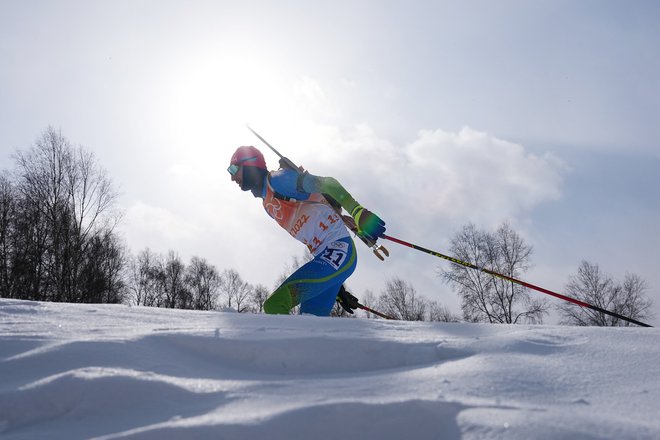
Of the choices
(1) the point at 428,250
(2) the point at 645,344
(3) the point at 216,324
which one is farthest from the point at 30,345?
(1) the point at 428,250

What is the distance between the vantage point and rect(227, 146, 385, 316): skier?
369cm

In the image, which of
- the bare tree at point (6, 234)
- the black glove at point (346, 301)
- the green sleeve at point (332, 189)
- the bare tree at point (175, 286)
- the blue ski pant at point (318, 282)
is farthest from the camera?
the bare tree at point (175, 286)

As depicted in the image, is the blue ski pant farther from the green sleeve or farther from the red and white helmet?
the red and white helmet

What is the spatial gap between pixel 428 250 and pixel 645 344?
334 cm

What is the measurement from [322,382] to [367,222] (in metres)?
2.68

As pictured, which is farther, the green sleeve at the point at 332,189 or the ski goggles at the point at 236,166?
the ski goggles at the point at 236,166

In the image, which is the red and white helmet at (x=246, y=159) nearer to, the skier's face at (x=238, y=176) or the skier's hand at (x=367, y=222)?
the skier's face at (x=238, y=176)

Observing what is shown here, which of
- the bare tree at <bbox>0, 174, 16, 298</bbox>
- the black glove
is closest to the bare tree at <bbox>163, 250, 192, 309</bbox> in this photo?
the bare tree at <bbox>0, 174, 16, 298</bbox>

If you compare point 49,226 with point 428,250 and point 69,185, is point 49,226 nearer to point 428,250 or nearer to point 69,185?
point 69,185

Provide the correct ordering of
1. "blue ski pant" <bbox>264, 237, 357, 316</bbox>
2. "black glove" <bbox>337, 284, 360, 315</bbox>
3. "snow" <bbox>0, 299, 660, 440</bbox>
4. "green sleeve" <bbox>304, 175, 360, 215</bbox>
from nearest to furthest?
"snow" <bbox>0, 299, 660, 440</bbox>
"blue ski pant" <bbox>264, 237, 357, 316</bbox>
"green sleeve" <bbox>304, 175, 360, 215</bbox>
"black glove" <bbox>337, 284, 360, 315</bbox>

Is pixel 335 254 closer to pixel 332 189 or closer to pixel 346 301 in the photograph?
pixel 332 189

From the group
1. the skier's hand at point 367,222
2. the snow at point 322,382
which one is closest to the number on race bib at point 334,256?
the skier's hand at point 367,222

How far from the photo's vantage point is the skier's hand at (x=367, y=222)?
3.88 metres

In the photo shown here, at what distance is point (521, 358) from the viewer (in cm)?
138
